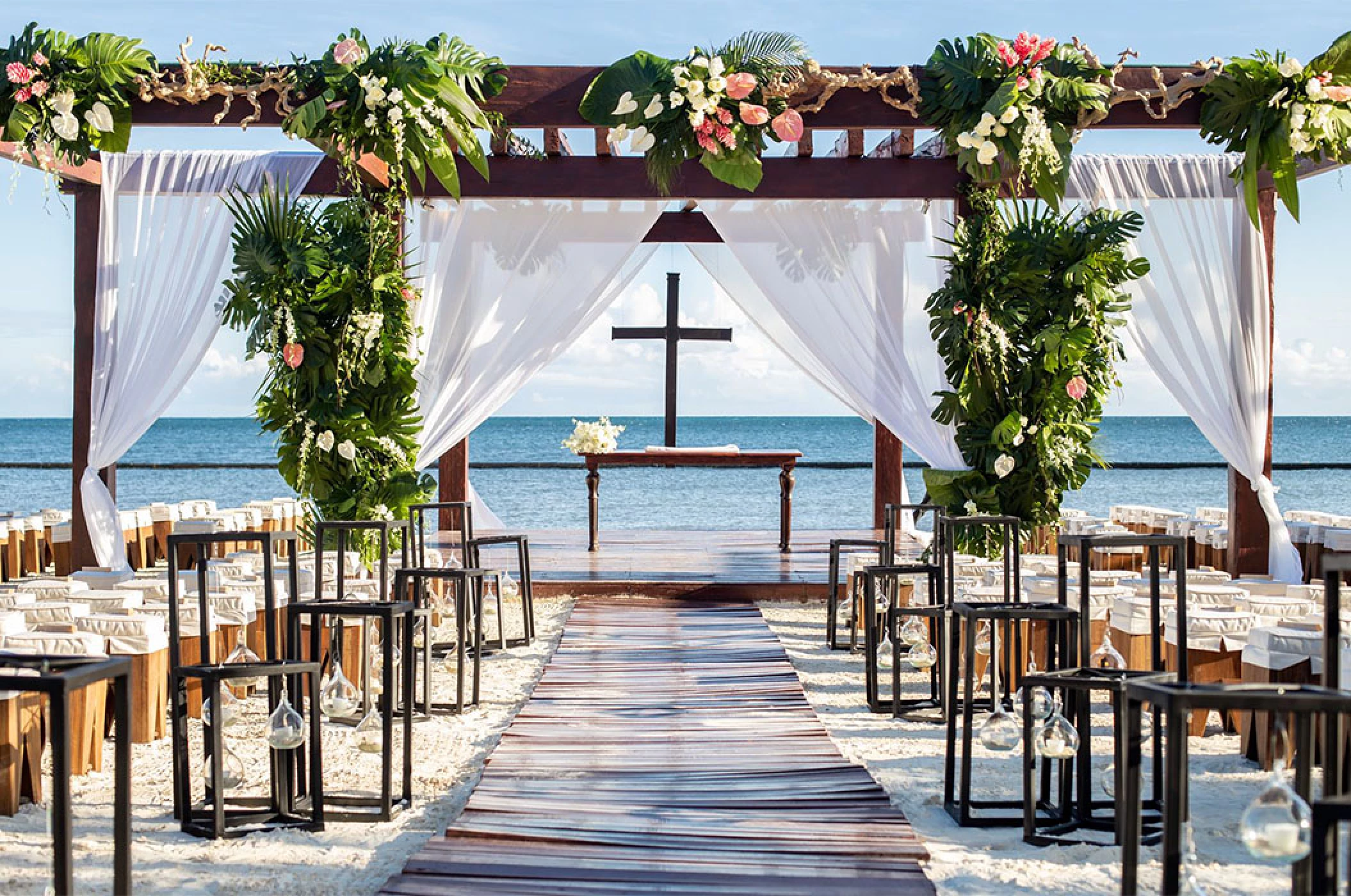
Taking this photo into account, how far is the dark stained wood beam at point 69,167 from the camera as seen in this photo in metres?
7.25

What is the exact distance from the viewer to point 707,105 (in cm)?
660

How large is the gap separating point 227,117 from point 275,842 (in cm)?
429

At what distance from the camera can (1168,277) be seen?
886 centimetres

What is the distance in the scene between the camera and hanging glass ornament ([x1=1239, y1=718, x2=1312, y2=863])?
81.2 inches

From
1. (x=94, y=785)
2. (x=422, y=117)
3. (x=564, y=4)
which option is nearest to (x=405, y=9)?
(x=564, y=4)

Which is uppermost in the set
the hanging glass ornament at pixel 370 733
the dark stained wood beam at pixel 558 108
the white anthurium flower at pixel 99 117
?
the dark stained wood beam at pixel 558 108

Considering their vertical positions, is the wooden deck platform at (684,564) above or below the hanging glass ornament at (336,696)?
below

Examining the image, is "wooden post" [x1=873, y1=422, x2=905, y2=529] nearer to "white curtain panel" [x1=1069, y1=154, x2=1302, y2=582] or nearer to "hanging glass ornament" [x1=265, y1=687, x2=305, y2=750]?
"white curtain panel" [x1=1069, y1=154, x2=1302, y2=582]

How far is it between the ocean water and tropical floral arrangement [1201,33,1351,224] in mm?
11994

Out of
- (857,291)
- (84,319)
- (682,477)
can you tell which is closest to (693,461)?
(857,291)

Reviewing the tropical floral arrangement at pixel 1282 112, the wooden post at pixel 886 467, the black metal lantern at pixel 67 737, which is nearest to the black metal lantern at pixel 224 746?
the black metal lantern at pixel 67 737

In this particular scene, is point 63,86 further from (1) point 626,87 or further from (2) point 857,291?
(2) point 857,291

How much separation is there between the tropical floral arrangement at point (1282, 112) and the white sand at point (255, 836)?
14.9 ft

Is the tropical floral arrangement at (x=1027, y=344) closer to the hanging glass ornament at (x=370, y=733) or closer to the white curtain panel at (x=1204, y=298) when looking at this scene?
the white curtain panel at (x=1204, y=298)
